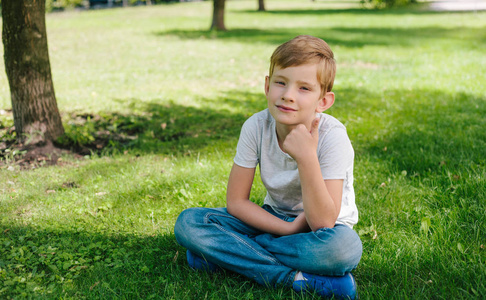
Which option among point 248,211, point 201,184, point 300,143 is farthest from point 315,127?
point 201,184

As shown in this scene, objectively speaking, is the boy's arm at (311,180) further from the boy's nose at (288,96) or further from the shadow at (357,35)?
the shadow at (357,35)

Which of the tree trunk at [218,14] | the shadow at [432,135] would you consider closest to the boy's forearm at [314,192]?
the shadow at [432,135]

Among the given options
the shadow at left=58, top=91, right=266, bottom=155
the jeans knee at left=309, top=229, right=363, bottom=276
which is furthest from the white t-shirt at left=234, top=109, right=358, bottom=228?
the shadow at left=58, top=91, right=266, bottom=155

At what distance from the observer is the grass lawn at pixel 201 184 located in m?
2.44

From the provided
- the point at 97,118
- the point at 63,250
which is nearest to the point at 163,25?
the point at 97,118

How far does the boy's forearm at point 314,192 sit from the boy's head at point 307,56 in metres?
0.46

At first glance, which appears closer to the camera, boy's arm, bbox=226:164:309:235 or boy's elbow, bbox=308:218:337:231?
boy's elbow, bbox=308:218:337:231

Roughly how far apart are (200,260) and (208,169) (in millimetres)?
1579

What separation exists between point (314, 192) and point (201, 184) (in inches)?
66.0

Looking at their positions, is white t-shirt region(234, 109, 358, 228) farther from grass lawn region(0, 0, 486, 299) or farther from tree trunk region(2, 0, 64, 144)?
tree trunk region(2, 0, 64, 144)

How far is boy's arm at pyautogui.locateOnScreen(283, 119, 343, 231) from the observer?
221cm

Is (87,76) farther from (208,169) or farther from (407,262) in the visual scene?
(407,262)

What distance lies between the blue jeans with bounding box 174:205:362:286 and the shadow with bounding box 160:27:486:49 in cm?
1105

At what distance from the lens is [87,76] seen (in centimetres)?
864
